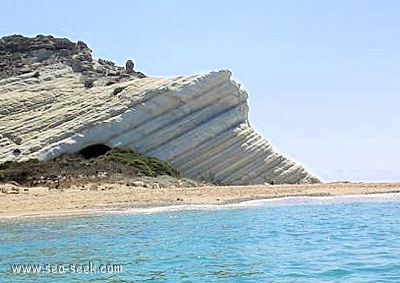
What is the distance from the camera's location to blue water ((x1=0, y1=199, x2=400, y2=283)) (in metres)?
12.5

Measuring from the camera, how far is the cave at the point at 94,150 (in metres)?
48.2

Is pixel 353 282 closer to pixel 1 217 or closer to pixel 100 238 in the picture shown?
pixel 100 238

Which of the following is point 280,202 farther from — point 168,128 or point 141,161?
point 168,128

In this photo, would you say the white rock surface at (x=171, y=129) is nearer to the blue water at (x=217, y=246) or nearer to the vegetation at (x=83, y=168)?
the vegetation at (x=83, y=168)

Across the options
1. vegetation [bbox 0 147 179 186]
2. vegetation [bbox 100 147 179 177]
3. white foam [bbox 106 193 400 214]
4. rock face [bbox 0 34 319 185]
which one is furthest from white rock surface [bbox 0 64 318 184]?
white foam [bbox 106 193 400 214]

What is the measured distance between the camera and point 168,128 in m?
50.9

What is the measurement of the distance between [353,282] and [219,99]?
43.3 metres

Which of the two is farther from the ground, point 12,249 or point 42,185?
point 42,185

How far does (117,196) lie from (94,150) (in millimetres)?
16042

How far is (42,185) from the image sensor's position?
3862cm

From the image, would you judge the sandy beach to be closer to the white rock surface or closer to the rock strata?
the white rock surface

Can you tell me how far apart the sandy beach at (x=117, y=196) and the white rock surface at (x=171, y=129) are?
397 inches

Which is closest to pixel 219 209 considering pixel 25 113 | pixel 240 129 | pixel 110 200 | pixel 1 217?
pixel 110 200

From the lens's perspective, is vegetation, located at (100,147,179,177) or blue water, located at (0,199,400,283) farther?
vegetation, located at (100,147,179,177)
